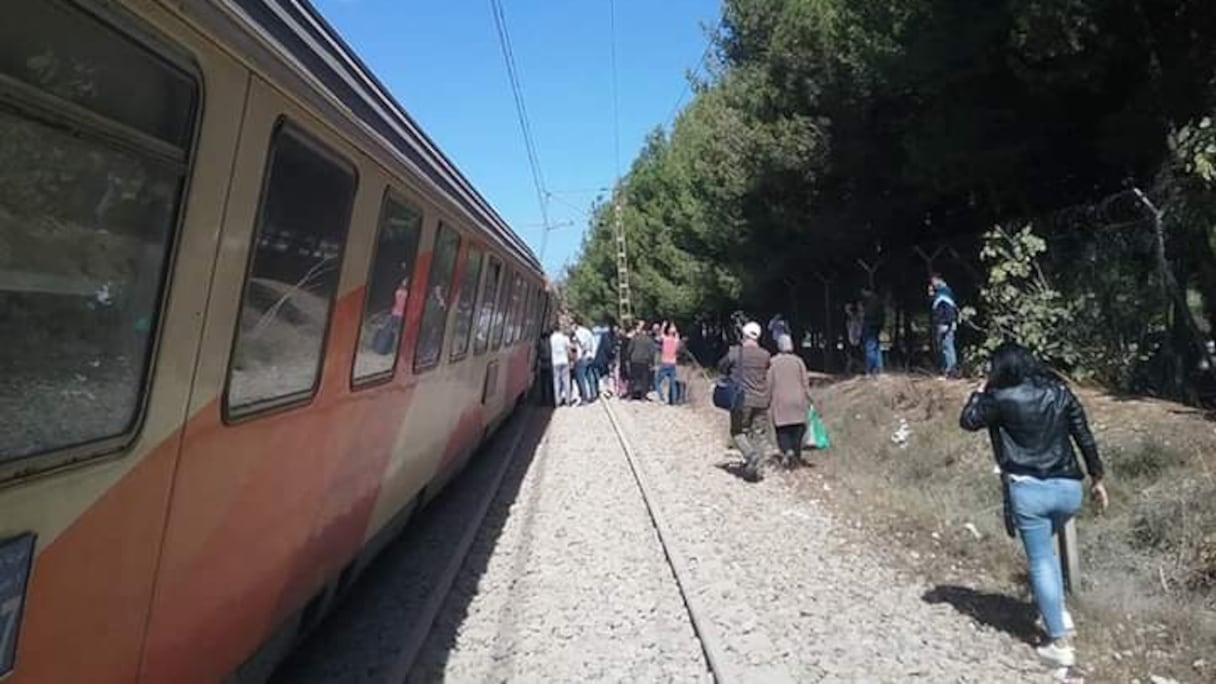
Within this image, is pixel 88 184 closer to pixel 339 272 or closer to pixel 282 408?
pixel 282 408

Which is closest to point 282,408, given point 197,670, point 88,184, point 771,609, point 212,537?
point 212,537

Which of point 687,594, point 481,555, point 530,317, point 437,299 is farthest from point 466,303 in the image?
point 530,317

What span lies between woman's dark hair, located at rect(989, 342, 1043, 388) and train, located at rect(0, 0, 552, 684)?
338cm

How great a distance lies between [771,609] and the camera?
6.40 meters

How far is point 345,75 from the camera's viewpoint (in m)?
4.47

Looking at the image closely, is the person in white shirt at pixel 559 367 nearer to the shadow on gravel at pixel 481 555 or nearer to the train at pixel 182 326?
the shadow on gravel at pixel 481 555

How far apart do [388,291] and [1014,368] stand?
3.43 meters

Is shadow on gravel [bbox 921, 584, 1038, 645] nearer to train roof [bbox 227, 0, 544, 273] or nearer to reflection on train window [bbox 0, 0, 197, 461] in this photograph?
train roof [bbox 227, 0, 544, 273]

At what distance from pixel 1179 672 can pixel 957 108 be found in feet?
31.8

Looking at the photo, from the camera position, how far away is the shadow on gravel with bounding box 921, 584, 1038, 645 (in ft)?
19.5

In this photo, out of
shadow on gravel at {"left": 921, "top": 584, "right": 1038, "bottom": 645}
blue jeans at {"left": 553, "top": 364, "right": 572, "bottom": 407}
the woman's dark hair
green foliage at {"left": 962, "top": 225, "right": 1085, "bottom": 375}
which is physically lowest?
shadow on gravel at {"left": 921, "top": 584, "right": 1038, "bottom": 645}

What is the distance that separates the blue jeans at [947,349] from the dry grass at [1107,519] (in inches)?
61.1

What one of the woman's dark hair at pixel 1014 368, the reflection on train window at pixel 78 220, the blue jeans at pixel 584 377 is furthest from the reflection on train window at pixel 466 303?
the blue jeans at pixel 584 377

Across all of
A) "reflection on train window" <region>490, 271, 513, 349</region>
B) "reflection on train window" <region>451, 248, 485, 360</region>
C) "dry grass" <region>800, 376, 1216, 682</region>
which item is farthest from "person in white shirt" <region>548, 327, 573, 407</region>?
"reflection on train window" <region>451, 248, 485, 360</region>
